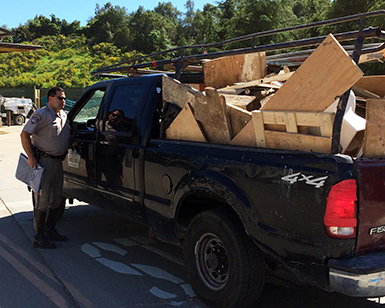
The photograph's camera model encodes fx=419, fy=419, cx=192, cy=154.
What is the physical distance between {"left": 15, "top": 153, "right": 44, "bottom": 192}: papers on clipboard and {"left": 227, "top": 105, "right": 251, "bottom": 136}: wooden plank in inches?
98.6

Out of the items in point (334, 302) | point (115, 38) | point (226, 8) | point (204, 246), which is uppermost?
point (115, 38)

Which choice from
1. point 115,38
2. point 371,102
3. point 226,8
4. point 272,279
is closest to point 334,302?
point 272,279

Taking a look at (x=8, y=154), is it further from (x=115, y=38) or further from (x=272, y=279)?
(x=115, y=38)

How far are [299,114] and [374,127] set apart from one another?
487 millimetres

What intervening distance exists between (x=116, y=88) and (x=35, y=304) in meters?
2.41

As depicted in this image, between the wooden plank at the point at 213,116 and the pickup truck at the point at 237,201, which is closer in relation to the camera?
the pickup truck at the point at 237,201

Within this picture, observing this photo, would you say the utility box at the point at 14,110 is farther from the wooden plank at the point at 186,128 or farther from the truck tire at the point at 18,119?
the wooden plank at the point at 186,128

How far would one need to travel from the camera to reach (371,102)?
9.00ft

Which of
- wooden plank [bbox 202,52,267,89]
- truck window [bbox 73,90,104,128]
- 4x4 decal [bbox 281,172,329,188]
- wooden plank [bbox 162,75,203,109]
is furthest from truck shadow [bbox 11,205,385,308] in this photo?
wooden plank [bbox 202,52,267,89]

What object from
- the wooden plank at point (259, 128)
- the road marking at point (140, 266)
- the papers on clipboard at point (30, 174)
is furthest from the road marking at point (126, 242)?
the wooden plank at point (259, 128)

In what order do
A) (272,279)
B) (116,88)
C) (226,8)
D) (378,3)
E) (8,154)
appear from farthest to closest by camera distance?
(226,8)
(378,3)
(8,154)
(116,88)
(272,279)

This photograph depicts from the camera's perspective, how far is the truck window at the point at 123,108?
4414 millimetres

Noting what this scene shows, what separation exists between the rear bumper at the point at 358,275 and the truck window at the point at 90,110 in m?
3.42

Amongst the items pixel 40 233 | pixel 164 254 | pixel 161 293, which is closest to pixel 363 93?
pixel 161 293
